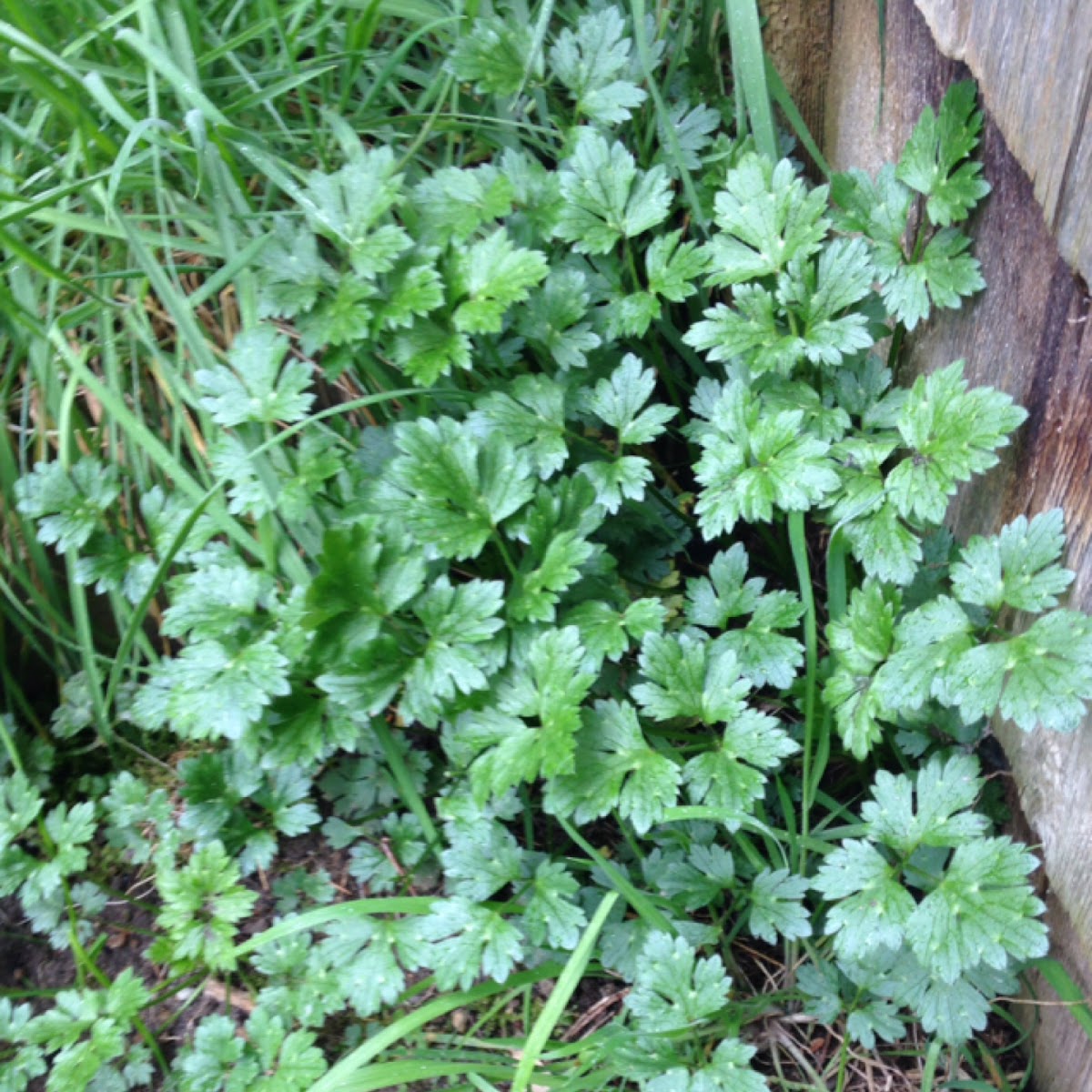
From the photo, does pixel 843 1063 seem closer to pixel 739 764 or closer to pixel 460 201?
pixel 739 764

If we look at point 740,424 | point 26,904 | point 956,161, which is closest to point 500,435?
point 740,424

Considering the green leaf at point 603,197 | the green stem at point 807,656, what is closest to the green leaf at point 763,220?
the green leaf at point 603,197

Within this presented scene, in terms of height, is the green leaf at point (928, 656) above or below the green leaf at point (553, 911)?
above

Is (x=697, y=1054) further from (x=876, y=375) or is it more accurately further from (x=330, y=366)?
(x=330, y=366)

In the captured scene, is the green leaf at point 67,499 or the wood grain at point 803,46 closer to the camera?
the green leaf at point 67,499

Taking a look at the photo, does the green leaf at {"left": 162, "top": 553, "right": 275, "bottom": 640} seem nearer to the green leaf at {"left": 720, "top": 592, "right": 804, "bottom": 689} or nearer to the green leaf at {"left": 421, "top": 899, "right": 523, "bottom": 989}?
the green leaf at {"left": 421, "top": 899, "right": 523, "bottom": 989}

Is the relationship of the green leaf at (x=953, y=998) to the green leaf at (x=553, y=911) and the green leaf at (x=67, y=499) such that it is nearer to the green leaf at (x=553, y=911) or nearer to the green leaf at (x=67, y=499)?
the green leaf at (x=553, y=911)
